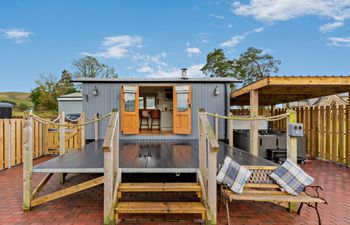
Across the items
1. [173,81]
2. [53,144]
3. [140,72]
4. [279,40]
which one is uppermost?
[279,40]

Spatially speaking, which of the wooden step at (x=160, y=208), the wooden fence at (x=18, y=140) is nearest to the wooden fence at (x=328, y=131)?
the wooden step at (x=160, y=208)

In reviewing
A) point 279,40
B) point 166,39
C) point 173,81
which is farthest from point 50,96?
point 279,40

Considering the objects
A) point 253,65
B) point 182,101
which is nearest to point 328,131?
point 182,101

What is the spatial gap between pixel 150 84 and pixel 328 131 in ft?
19.3

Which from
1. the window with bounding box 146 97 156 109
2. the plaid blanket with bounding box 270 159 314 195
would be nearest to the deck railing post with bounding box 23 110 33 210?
the plaid blanket with bounding box 270 159 314 195

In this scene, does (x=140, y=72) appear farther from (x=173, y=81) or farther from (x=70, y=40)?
(x=173, y=81)

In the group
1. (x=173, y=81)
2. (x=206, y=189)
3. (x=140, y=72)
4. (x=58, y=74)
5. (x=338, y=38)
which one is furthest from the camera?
(x=58, y=74)

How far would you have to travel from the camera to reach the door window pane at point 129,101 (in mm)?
7325

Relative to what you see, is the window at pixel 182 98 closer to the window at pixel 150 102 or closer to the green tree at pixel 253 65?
the window at pixel 150 102

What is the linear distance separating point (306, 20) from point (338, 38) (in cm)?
453

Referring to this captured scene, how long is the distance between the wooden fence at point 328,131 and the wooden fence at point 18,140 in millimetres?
7503

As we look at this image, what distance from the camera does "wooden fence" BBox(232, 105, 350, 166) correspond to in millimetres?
6594

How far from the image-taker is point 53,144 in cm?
800

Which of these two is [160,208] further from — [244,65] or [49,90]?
[49,90]
